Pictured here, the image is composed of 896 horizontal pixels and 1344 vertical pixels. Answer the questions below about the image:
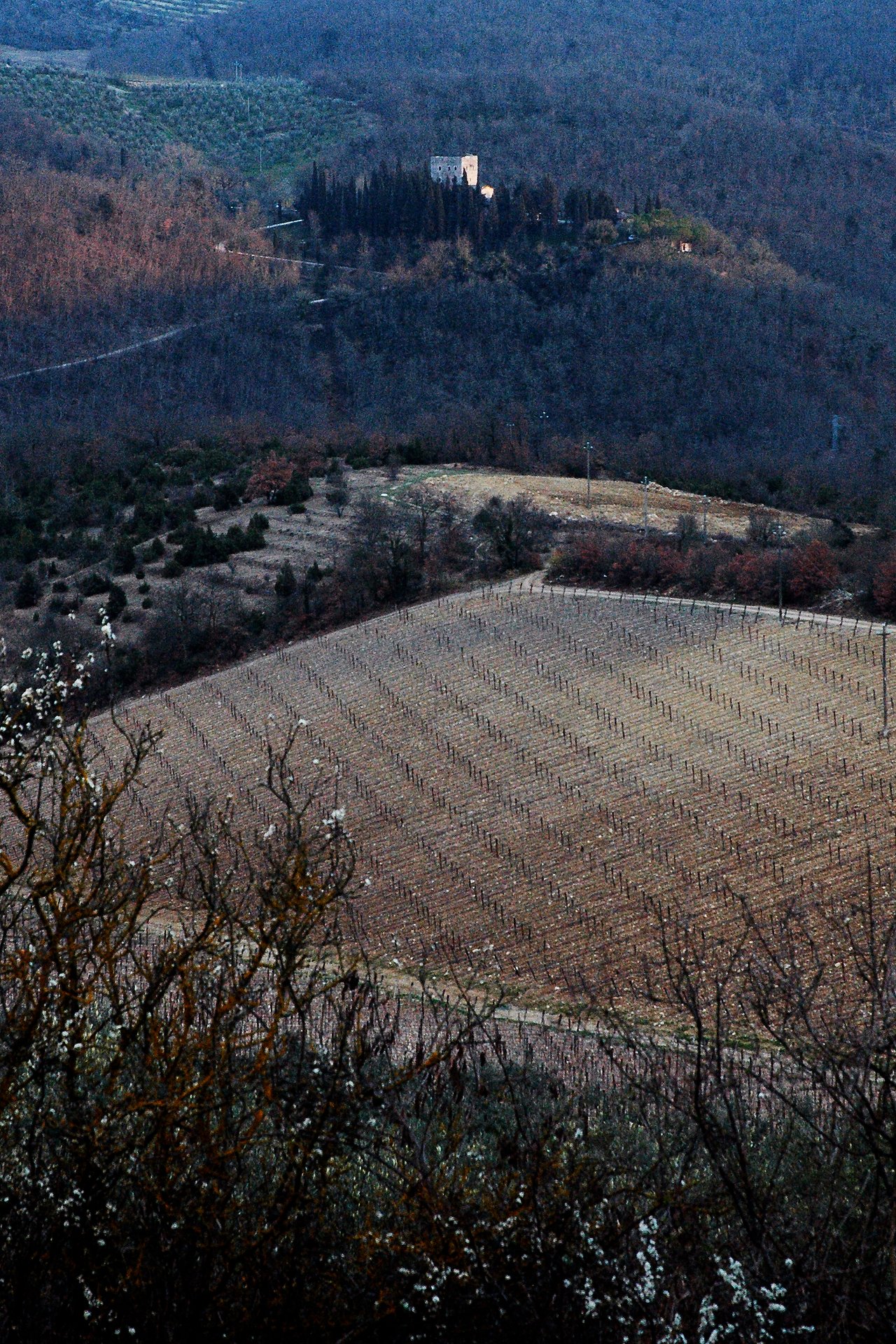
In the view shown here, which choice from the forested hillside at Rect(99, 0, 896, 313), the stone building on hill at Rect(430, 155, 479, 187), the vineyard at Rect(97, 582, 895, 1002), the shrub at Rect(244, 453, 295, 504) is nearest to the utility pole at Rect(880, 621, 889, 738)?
the vineyard at Rect(97, 582, 895, 1002)

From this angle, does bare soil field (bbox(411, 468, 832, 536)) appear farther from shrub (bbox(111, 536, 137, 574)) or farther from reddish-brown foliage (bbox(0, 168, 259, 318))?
reddish-brown foliage (bbox(0, 168, 259, 318))

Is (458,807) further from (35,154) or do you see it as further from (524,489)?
(35,154)

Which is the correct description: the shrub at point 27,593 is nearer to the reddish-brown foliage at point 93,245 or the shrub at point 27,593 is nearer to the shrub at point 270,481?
the shrub at point 270,481

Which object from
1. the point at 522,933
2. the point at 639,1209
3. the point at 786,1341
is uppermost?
the point at 786,1341

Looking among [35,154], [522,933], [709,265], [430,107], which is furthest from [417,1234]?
[430,107]

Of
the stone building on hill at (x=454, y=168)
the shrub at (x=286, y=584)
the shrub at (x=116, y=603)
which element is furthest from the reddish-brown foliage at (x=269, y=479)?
the stone building on hill at (x=454, y=168)

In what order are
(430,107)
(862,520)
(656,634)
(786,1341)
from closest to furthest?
(786,1341)
(656,634)
(862,520)
(430,107)

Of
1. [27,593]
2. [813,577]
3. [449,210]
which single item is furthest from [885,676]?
[449,210]
